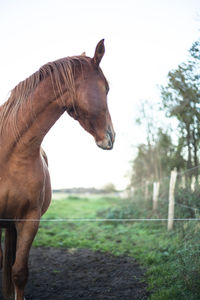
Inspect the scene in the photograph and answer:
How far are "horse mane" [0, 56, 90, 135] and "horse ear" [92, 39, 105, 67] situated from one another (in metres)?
0.08

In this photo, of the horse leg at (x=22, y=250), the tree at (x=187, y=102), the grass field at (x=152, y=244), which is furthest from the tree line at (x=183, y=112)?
the horse leg at (x=22, y=250)

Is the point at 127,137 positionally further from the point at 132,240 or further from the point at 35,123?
the point at 35,123

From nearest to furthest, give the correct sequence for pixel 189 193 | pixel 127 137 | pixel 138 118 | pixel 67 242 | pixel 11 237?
pixel 11 237 < pixel 189 193 < pixel 67 242 < pixel 138 118 < pixel 127 137

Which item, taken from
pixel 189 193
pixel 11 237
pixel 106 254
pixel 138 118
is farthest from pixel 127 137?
pixel 11 237

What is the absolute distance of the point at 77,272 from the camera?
4355 millimetres

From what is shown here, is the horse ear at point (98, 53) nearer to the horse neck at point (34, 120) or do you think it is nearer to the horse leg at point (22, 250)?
the horse neck at point (34, 120)

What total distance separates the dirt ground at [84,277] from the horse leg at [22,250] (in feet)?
2.63

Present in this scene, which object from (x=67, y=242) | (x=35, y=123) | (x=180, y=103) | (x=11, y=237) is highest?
(x=180, y=103)

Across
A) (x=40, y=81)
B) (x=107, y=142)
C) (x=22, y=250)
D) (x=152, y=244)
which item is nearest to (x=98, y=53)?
(x=40, y=81)

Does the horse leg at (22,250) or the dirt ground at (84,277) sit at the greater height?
the horse leg at (22,250)

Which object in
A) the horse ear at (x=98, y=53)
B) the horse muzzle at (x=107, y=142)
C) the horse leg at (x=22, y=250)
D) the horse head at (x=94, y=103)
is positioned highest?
the horse ear at (x=98, y=53)

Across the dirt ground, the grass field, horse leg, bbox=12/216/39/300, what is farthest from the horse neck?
the grass field

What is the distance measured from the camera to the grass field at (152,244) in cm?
326

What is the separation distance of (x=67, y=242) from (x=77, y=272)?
7.29 feet
